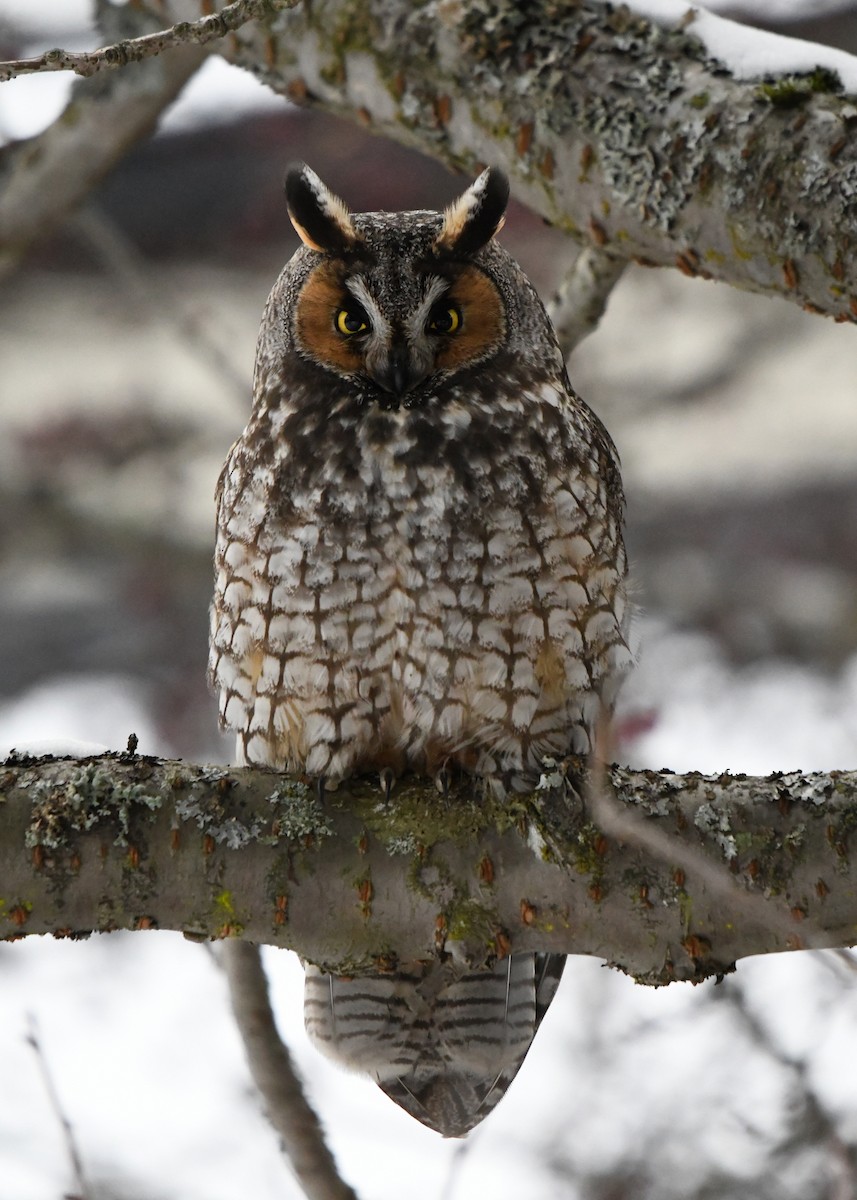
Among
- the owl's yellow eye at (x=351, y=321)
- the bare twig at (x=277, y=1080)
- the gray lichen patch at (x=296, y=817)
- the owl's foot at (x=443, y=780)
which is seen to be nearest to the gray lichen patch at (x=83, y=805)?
the gray lichen patch at (x=296, y=817)

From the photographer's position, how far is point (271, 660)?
2.46 meters

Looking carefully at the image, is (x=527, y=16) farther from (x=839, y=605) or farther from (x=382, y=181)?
(x=839, y=605)

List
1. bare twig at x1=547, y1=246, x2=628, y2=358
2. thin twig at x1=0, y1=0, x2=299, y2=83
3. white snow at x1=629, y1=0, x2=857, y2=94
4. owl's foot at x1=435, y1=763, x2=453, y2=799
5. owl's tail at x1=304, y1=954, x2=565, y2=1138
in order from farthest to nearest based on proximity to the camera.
→ 1. owl's tail at x1=304, y1=954, x2=565, y2=1138
2. bare twig at x1=547, y1=246, x2=628, y2=358
3. owl's foot at x1=435, y1=763, x2=453, y2=799
4. white snow at x1=629, y1=0, x2=857, y2=94
5. thin twig at x1=0, y1=0, x2=299, y2=83

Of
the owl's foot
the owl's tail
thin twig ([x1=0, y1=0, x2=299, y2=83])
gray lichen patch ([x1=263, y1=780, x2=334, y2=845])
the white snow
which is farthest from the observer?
the owl's tail

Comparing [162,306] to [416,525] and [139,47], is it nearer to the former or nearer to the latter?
[416,525]

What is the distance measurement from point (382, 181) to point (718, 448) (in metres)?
2.90

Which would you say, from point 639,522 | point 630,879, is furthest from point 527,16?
point 639,522

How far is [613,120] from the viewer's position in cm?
225

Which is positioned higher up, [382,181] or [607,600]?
[382,181]

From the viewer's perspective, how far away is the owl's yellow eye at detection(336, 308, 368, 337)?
2428 millimetres

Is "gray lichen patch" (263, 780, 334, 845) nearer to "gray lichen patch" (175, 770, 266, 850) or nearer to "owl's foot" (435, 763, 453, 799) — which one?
"gray lichen patch" (175, 770, 266, 850)

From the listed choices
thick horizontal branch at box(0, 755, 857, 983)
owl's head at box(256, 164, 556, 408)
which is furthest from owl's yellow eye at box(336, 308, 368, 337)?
thick horizontal branch at box(0, 755, 857, 983)

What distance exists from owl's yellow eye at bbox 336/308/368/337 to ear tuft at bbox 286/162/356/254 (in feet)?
0.35

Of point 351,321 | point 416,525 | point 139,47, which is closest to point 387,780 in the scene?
point 416,525
